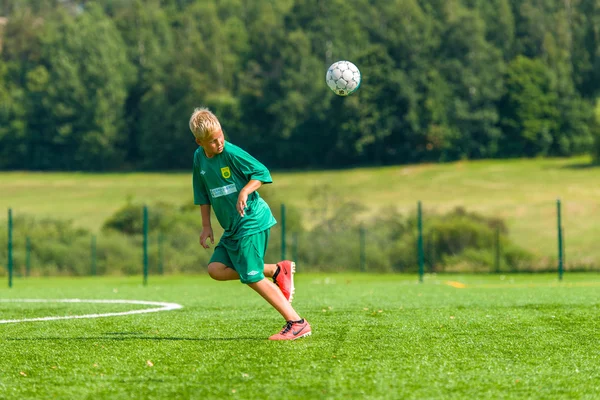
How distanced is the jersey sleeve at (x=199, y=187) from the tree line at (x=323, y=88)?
63012 millimetres

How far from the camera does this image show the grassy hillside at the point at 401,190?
154ft

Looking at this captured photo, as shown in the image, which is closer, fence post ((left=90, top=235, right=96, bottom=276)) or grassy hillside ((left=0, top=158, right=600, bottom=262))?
fence post ((left=90, top=235, right=96, bottom=276))

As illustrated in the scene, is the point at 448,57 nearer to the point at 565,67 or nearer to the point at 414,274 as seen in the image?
the point at 565,67

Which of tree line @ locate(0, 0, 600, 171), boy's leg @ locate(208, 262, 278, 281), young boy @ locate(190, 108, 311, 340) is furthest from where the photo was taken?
tree line @ locate(0, 0, 600, 171)

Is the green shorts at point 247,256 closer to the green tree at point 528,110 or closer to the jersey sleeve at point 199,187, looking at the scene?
the jersey sleeve at point 199,187

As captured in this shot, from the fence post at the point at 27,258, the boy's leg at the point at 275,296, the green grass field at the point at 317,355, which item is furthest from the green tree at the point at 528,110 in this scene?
the boy's leg at the point at 275,296

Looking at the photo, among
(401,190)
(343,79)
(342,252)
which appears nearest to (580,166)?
(401,190)

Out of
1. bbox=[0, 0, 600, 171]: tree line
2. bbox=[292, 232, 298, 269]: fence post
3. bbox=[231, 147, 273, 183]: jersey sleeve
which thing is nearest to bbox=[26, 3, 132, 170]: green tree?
bbox=[0, 0, 600, 171]: tree line

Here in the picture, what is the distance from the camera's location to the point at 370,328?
24.7 feet

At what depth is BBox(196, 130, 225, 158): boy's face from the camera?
6.75 m

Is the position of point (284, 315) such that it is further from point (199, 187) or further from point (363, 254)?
point (363, 254)

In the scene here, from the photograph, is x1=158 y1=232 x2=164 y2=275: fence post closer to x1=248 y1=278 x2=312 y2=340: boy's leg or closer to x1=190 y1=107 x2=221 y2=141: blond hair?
x1=248 y1=278 x2=312 y2=340: boy's leg

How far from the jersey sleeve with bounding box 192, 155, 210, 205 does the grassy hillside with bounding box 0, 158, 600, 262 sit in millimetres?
31101

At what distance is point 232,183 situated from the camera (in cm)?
692
